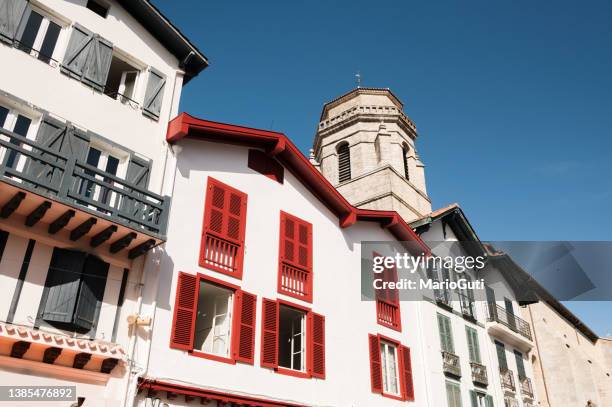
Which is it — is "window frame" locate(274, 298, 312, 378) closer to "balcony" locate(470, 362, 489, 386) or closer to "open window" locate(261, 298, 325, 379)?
"open window" locate(261, 298, 325, 379)

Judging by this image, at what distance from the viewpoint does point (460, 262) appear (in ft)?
84.7

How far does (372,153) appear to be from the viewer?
120 ft

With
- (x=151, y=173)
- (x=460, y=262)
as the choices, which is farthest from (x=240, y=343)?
(x=460, y=262)

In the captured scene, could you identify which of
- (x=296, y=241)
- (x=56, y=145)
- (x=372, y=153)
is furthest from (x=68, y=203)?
(x=372, y=153)

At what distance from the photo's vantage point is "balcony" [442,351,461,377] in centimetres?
2034

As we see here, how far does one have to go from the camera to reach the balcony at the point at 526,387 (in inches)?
1056

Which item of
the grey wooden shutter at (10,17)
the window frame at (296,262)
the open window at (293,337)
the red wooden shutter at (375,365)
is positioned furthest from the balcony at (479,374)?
the grey wooden shutter at (10,17)

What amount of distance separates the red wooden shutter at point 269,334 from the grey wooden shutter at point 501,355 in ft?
50.4

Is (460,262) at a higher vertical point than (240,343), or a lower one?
higher

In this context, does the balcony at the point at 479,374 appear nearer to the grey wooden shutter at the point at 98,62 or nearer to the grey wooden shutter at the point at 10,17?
the grey wooden shutter at the point at 98,62

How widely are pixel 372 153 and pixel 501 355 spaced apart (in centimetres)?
1608

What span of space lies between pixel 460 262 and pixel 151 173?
57.4ft

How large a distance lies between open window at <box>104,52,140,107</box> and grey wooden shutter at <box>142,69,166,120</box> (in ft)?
1.05

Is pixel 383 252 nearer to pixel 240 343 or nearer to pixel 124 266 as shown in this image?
pixel 240 343
